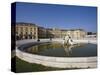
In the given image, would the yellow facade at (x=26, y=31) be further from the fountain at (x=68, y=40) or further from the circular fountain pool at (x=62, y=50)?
the fountain at (x=68, y=40)

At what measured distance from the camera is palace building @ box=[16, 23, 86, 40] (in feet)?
8.71

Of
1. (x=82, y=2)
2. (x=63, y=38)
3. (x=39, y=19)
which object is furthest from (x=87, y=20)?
(x=39, y=19)

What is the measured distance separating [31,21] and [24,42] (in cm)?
27

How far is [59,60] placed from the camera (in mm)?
2893

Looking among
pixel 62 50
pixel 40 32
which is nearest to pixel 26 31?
pixel 40 32

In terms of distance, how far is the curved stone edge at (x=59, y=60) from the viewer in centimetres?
270

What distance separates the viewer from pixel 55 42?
2.90 m

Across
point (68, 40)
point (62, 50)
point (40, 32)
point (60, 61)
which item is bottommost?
point (60, 61)

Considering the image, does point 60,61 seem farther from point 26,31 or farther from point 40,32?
point 26,31

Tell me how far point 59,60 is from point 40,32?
17.5 inches

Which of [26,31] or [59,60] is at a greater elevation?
[26,31]

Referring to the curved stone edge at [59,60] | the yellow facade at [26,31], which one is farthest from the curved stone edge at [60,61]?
the yellow facade at [26,31]

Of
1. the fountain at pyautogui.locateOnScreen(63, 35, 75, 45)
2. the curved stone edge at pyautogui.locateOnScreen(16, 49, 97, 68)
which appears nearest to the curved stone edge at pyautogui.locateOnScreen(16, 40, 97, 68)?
the curved stone edge at pyautogui.locateOnScreen(16, 49, 97, 68)

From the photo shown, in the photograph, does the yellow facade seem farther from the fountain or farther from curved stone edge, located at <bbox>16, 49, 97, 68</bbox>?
the fountain
